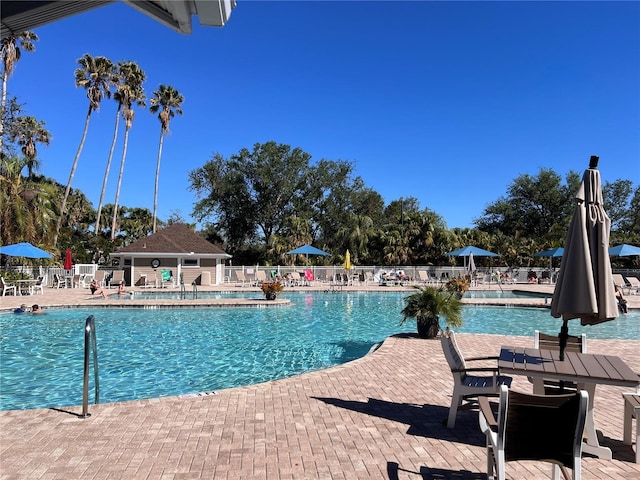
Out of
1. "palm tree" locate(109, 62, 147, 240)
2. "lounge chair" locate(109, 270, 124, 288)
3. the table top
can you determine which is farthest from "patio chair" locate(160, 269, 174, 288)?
the table top

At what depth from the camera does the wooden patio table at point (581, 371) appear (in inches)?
146

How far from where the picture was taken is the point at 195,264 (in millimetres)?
26438

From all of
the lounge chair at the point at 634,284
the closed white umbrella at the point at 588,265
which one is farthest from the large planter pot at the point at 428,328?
the lounge chair at the point at 634,284

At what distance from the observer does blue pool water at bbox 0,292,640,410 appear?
7266mm

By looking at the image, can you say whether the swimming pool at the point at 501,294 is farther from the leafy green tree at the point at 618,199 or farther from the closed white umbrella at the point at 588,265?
the leafy green tree at the point at 618,199

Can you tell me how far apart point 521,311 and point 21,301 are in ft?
61.7

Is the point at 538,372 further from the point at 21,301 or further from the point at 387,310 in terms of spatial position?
the point at 21,301

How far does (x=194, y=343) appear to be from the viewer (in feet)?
34.3

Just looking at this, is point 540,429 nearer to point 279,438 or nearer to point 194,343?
point 279,438

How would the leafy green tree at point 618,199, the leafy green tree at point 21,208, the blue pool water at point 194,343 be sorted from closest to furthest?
the blue pool water at point 194,343 < the leafy green tree at point 21,208 < the leafy green tree at point 618,199

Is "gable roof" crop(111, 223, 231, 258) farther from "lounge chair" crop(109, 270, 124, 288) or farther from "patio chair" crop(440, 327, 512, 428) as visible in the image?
"patio chair" crop(440, 327, 512, 428)

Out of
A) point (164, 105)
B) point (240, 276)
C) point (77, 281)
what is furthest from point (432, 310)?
point (164, 105)

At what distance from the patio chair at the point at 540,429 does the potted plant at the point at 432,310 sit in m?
6.80

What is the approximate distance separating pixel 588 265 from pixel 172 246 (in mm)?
24901
